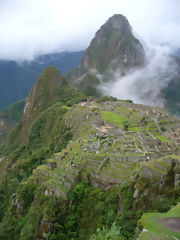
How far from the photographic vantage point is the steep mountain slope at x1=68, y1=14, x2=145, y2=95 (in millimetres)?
181375

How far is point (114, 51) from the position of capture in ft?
604

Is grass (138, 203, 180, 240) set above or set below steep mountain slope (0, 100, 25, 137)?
below

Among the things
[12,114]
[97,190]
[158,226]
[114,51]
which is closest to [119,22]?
[114,51]

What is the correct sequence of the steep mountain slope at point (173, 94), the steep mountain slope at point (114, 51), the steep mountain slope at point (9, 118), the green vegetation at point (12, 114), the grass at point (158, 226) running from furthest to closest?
the steep mountain slope at point (114, 51), the steep mountain slope at point (173, 94), the green vegetation at point (12, 114), the steep mountain slope at point (9, 118), the grass at point (158, 226)

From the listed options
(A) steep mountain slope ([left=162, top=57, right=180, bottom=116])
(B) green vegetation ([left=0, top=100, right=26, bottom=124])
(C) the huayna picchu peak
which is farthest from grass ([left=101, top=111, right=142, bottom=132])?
(B) green vegetation ([left=0, top=100, right=26, bottom=124])

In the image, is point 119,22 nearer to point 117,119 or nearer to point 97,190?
point 117,119

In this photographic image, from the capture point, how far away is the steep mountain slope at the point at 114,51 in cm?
18138

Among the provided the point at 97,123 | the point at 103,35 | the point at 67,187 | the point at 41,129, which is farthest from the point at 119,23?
the point at 67,187

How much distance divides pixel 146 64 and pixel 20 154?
6219 inches

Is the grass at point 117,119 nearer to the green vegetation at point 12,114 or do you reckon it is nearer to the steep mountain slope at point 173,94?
the steep mountain slope at point 173,94

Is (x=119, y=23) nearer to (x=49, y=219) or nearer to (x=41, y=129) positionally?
(x=41, y=129)

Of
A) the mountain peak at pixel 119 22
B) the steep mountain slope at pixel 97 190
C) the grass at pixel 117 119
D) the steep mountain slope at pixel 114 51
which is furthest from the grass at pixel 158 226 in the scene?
the mountain peak at pixel 119 22

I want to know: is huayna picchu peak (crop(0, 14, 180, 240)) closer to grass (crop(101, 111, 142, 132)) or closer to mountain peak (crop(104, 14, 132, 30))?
grass (crop(101, 111, 142, 132))

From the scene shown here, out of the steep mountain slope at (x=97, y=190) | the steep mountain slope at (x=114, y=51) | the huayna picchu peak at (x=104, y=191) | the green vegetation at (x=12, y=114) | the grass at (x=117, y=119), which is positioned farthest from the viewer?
the steep mountain slope at (x=114, y=51)
